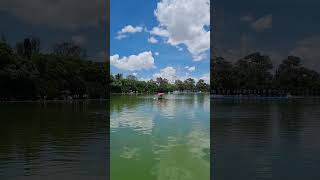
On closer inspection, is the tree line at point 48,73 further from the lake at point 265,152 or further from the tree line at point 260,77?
the lake at point 265,152

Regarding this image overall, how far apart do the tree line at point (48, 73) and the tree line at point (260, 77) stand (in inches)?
667

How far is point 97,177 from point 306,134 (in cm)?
935

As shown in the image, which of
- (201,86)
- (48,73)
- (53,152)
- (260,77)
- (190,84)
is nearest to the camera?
(53,152)

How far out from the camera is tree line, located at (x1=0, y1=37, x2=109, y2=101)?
4228 centimetres

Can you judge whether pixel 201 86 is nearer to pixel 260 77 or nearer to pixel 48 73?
pixel 260 77

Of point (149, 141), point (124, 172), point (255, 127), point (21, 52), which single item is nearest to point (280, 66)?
point (21, 52)

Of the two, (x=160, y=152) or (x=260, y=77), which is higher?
(x=260, y=77)

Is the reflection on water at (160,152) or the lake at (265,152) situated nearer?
the lake at (265,152)

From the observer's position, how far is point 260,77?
67.9 metres

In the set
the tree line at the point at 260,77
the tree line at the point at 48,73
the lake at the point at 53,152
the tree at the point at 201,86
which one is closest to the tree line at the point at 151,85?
the tree at the point at 201,86

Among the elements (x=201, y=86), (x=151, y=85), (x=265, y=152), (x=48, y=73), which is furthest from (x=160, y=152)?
(x=201, y=86)

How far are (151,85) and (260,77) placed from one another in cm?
2439

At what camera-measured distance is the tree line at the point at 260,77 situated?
66188 mm

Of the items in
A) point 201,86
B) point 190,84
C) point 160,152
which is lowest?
point 160,152
